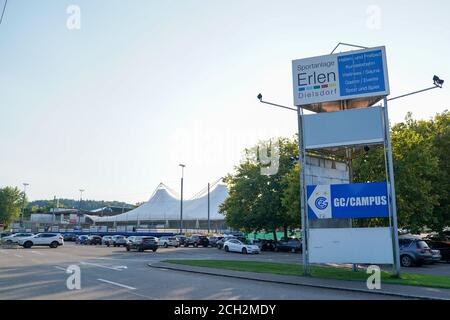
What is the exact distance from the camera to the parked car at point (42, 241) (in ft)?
156

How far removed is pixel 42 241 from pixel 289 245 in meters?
27.7

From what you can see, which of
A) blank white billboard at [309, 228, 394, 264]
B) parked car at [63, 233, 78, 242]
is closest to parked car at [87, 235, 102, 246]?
parked car at [63, 233, 78, 242]

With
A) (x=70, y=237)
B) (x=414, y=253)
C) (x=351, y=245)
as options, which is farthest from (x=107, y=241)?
(x=351, y=245)

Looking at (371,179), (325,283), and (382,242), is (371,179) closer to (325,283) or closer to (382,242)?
(382,242)

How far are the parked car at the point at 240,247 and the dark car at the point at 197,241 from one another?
1084 centimetres

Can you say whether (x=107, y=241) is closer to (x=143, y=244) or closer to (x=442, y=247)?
(x=143, y=244)

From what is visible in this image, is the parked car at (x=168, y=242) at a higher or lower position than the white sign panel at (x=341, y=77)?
lower

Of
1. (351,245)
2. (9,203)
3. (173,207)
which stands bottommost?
(351,245)

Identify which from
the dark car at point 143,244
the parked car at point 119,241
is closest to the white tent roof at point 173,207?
the parked car at point 119,241

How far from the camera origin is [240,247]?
4119 centimetres

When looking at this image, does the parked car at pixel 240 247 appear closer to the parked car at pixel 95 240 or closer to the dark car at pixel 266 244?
the dark car at pixel 266 244

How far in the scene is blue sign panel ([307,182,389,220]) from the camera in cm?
1688
